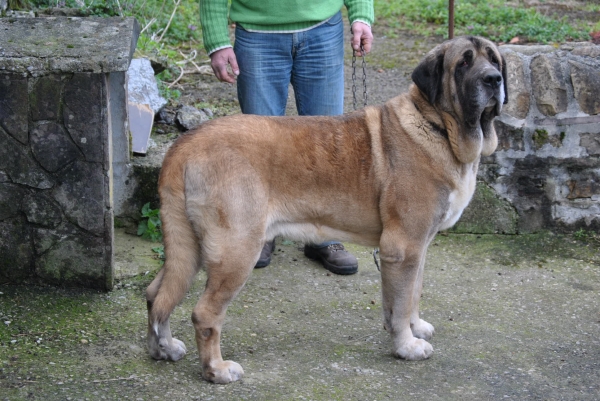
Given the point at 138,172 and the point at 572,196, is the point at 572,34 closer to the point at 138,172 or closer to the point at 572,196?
the point at 572,196

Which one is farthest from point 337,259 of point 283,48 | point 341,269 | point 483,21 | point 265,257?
point 483,21

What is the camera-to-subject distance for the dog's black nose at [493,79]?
367 centimetres

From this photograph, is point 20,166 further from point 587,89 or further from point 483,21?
point 483,21

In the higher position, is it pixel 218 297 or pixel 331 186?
pixel 331 186

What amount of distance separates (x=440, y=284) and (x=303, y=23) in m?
1.93

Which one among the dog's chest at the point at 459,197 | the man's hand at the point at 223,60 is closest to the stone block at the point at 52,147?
the man's hand at the point at 223,60

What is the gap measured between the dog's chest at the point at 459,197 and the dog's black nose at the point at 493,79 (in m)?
0.49

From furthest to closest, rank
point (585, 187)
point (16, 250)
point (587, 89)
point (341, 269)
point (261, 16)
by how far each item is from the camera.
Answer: point (585, 187), point (587, 89), point (341, 269), point (261, 16), point (16, 250)

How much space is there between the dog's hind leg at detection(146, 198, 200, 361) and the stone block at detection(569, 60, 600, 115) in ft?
10.5

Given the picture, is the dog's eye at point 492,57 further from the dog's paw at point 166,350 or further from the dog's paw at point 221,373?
the dog's paw at point 166,350

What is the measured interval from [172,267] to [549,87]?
126 inches

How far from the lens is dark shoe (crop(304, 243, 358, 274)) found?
16.4ft

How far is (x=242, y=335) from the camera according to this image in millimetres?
4176

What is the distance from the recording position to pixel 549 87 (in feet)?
17.7
